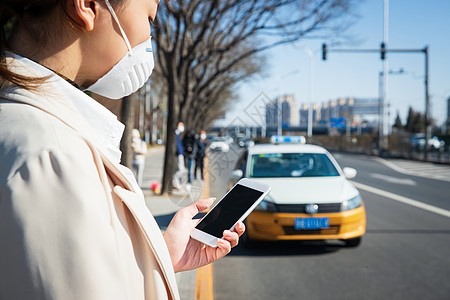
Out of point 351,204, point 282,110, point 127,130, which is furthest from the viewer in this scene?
point 127,130

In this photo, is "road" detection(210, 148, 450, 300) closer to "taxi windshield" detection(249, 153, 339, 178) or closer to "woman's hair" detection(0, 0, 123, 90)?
"taxi windshield" detection(249, 153, 339, 178)

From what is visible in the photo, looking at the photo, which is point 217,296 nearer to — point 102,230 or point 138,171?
point 102,230

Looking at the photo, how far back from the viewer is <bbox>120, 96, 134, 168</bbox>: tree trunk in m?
6.32

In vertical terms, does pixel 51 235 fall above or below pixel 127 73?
below

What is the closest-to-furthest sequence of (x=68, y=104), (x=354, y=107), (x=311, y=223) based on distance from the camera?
(x=68, y=104) → (x=311, y=223) → (x=354, y=107)

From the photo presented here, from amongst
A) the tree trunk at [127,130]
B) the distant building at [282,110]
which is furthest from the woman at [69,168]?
the tree trunk at [127,130]

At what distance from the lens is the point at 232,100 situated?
4131 centimetres

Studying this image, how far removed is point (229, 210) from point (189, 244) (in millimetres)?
199

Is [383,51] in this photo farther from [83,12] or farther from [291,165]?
[83,12]

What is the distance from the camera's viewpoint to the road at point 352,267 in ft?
14.5

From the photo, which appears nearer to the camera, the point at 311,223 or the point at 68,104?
the point at 68,104

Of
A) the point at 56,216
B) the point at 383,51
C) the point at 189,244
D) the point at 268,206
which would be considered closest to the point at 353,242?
the point at 268,206

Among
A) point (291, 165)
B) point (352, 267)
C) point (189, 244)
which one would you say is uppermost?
point (189, 244)

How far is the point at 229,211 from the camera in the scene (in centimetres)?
157
